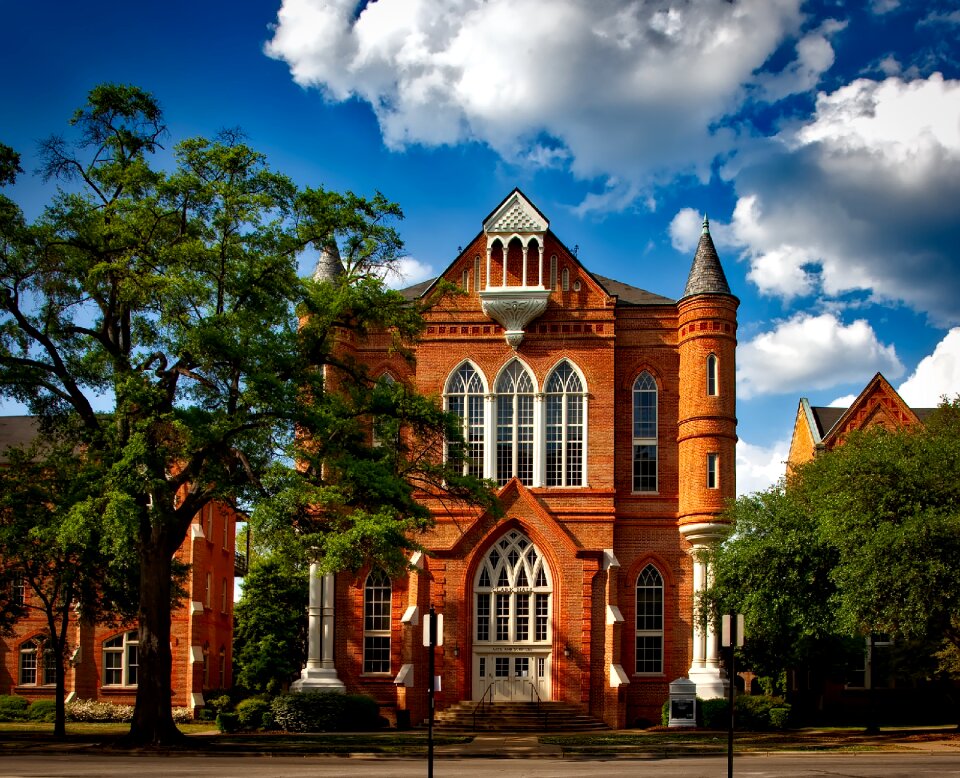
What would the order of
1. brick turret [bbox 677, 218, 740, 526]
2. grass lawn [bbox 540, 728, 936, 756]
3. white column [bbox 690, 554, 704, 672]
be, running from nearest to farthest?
grass lawn [bbox 540, 728, 936, 756]
white column [bbox 690, 554, 704, 672]
brick turret [bbox 677, 218, 740, 526]

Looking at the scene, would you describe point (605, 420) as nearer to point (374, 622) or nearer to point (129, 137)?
point (374, 622)

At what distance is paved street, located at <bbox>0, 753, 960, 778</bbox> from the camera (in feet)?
74.5

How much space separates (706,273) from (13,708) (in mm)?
29042

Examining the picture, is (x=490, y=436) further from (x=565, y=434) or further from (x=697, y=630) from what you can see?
(x=697, y=630)

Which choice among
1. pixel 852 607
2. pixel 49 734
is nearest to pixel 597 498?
pixel 852 607

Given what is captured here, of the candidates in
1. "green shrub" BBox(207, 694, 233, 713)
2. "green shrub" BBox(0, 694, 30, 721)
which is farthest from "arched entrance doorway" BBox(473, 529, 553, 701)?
"green shrub" BBox(0, 694, 30, 721)

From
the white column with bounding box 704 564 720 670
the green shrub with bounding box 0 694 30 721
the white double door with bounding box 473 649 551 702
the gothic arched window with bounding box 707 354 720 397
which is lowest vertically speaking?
the green shrub with bounding box 0 694 30 721

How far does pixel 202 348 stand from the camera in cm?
2652

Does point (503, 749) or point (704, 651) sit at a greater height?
point (704, 651)

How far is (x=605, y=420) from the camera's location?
4072cm

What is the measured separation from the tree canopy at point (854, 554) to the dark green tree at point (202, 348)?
394 inches

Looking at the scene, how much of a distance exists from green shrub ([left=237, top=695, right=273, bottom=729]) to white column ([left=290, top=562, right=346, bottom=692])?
3882 mm

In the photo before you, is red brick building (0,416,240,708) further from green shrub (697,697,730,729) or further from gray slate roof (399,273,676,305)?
green shrub (697,697,730,729)

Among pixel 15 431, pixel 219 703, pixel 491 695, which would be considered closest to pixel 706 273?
pixel 491 695
